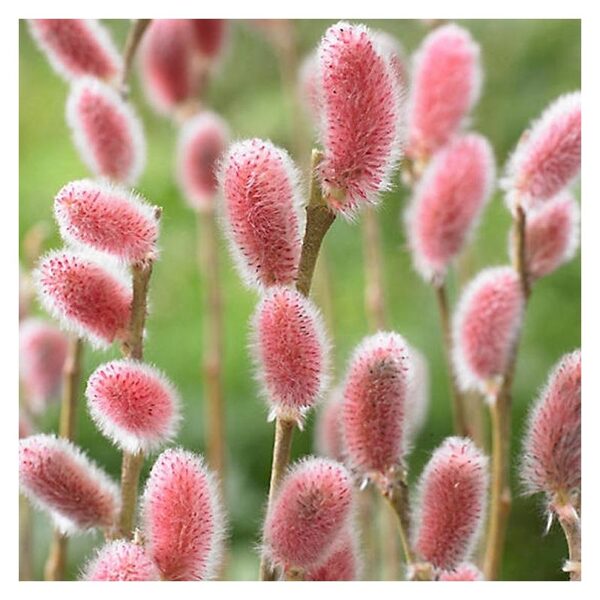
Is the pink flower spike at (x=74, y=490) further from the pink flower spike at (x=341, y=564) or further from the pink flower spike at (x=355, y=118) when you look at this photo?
the pink flower spike at (x=355, y=118)

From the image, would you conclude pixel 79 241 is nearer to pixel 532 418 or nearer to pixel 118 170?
pixel 118 170

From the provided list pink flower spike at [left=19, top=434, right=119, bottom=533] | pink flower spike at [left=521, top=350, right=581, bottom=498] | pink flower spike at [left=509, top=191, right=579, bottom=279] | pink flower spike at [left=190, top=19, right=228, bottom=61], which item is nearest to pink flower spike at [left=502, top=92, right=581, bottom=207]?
pink flower spike at [left=509, top=191, right=579, bottom=279]

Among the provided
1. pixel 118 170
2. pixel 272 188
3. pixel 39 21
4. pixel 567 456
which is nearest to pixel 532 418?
pixel 567 456

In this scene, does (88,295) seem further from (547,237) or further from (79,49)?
(547,237)

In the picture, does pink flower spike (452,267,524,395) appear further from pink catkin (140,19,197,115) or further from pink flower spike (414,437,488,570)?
pink catkin (140,19,197,115)

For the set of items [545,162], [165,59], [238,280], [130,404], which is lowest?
[130,404]

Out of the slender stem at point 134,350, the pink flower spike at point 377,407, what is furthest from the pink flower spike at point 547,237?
the slender stem at point 134,350

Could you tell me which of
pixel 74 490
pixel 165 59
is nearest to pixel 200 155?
A: pixel 165 59
